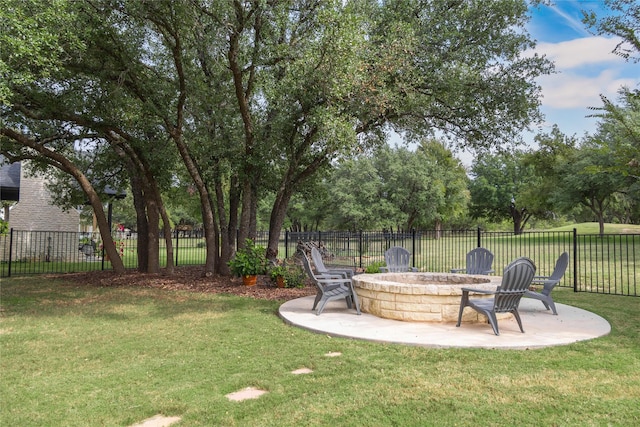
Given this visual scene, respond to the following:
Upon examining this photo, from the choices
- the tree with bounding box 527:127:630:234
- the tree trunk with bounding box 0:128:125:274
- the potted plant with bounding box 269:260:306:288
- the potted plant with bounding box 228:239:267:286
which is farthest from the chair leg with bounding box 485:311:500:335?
the tree with bounding box 527:127:630:234

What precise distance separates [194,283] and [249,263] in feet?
6.27

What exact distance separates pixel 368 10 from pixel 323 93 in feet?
10.5

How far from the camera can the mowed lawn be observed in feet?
11.5

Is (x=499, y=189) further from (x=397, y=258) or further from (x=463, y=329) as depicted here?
(x=463, y=329)

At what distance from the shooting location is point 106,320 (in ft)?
24.7

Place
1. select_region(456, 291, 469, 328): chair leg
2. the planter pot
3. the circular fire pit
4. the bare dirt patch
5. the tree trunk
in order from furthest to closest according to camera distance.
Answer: the planter pot, the tree trunk, the bare dirt patch, the circular fire pit, select_region(456, 291, 469, 328): chair leg

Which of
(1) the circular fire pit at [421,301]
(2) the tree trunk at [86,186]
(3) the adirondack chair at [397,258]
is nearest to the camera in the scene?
(1) the circular fire pit at [421,301]

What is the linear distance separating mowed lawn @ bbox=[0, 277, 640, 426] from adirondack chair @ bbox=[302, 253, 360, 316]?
3.21 ft

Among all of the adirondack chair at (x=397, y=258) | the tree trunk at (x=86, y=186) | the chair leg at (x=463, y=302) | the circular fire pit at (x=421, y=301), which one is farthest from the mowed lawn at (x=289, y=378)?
the tree trunk at (x=86, y=186)

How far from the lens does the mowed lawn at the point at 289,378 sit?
3512 mm

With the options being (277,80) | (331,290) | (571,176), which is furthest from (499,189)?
(331,290)

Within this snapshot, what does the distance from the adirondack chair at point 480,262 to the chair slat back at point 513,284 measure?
3.86m

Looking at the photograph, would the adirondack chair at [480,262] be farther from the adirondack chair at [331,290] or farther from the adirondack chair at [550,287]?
the adirondack chair at [331,290]

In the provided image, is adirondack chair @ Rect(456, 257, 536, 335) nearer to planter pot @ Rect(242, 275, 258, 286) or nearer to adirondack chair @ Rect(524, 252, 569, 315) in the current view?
adirondack chair @ Rect(524, 252, 569, 315)
